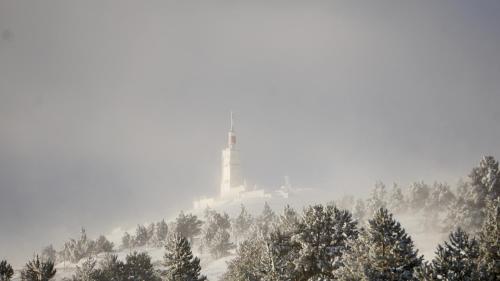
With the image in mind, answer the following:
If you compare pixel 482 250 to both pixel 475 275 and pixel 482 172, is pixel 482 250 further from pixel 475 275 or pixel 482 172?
pixel 482 172

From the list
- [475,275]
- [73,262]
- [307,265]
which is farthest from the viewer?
[73,262]

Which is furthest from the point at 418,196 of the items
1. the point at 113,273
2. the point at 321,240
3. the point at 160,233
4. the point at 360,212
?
the point at 113,273

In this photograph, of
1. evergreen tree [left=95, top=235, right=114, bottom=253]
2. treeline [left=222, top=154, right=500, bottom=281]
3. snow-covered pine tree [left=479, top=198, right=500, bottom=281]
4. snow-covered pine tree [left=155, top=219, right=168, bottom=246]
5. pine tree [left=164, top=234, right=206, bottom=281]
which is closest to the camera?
treeline [left=222, top=154, right=500, bottom=281]

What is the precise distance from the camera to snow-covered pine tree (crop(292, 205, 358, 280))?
37.7 m

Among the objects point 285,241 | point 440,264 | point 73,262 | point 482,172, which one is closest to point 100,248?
point 73,262

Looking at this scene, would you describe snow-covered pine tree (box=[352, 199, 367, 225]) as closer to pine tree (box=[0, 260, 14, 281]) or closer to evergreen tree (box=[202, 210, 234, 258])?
evergreen tree (box=[202, 210, 234, 258])

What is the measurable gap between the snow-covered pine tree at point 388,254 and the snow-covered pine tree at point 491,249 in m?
5.33

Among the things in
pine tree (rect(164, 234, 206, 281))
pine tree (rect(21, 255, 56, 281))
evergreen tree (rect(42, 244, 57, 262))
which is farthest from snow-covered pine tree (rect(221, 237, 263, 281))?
evergreen tree (rect(42, 244, 57, 262))

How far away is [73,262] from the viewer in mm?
121250

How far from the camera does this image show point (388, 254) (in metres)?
30.5

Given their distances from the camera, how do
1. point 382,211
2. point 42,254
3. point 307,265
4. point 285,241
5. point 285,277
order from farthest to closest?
point 42,254, point 285,241, point 307,265, point 285,277, point 382,211

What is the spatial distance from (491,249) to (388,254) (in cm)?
1201

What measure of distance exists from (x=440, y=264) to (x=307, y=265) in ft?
43.5

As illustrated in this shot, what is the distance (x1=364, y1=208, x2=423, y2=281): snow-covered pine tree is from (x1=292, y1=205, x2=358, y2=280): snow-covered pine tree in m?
5.89
